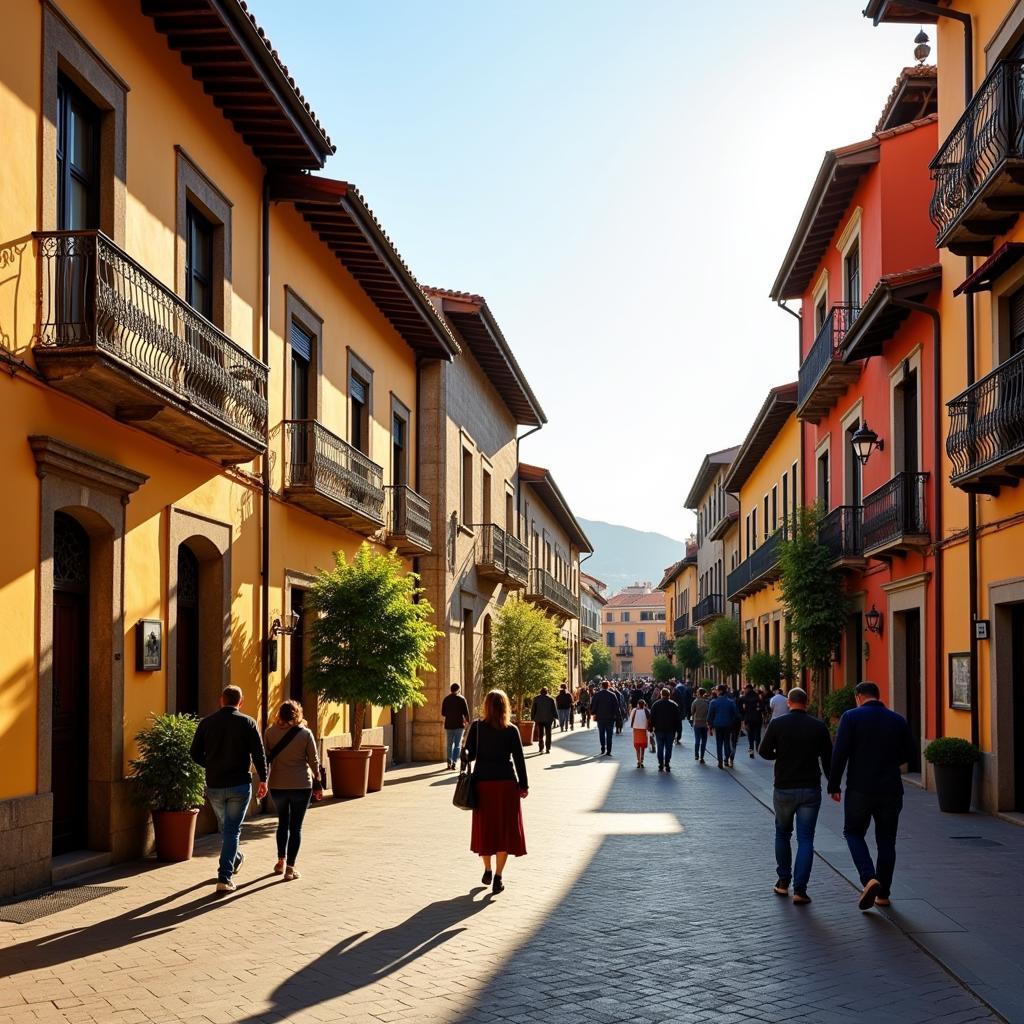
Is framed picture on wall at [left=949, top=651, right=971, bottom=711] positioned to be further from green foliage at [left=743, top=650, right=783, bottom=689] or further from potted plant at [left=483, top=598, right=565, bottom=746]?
potted plant at [left=483, top=598, right=565, bottom=746]

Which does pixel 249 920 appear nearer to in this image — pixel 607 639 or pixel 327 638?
pixel 327 638

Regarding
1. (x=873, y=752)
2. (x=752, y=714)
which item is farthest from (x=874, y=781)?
(x=752, y=714)

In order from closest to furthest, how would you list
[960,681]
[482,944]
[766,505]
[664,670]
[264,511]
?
1. [482,944]
2. [264,511]
3. [960,681]
4. [766,505]
5. [664,670]

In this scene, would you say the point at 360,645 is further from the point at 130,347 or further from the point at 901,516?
the point at 901,516

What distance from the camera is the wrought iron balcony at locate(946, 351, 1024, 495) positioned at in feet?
43.0

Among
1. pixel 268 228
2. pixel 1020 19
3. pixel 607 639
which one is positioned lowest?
pixel 607 639

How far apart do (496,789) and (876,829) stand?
2.94m

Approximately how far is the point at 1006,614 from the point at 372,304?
1156 cm

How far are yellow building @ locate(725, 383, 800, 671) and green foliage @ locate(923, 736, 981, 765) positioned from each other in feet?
40.6

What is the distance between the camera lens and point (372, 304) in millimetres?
21344

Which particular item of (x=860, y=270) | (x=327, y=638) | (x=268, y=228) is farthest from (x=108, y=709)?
(x=860, y=270)

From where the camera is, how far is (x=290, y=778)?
10359mm

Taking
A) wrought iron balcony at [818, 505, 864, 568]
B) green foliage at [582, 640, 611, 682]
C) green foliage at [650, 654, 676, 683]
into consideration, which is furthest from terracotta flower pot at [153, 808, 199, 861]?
green foliage at [582, 640, 611, 682]

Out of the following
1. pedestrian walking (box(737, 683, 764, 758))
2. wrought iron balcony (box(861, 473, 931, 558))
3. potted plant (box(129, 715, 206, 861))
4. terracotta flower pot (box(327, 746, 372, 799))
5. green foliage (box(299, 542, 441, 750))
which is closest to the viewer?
potted plant (box(129, 715, 206, 861))
